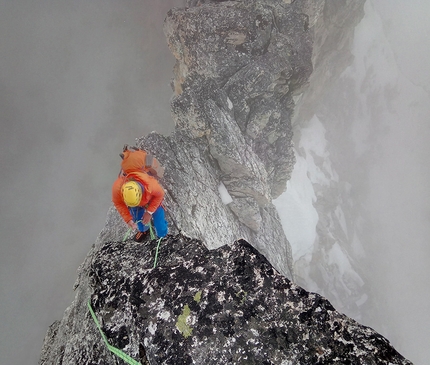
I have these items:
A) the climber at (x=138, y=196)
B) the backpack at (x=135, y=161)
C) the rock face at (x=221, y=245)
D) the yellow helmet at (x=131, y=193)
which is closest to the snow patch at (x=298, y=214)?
the rock face at (x=221, y=245)

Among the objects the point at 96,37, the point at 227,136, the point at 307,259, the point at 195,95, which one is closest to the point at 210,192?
the point at 227,136

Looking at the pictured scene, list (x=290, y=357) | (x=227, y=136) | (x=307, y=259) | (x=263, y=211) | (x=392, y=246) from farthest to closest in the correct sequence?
(x=392, y=246) → (x=307, y=259) → (x=263, y=211) → (x=227, y=136) → (x=290, y=357)

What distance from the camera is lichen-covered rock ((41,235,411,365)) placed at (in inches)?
123

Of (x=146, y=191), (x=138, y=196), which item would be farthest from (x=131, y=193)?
(x=146, y=191)

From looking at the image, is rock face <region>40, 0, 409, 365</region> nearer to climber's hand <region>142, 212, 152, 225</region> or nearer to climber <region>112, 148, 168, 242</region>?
climber <region>112, 148, 168, 242</region>

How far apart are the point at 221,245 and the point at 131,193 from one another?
19.3 ft

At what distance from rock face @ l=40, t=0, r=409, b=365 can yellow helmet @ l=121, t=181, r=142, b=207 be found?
1.06 meters

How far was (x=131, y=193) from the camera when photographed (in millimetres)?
5898

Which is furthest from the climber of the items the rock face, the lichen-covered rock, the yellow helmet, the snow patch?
the snow patch

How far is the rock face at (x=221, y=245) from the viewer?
3295 mm

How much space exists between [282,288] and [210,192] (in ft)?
30.4

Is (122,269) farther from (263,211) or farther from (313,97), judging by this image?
(313,97)

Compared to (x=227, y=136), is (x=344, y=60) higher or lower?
higher

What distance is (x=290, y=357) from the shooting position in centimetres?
312
